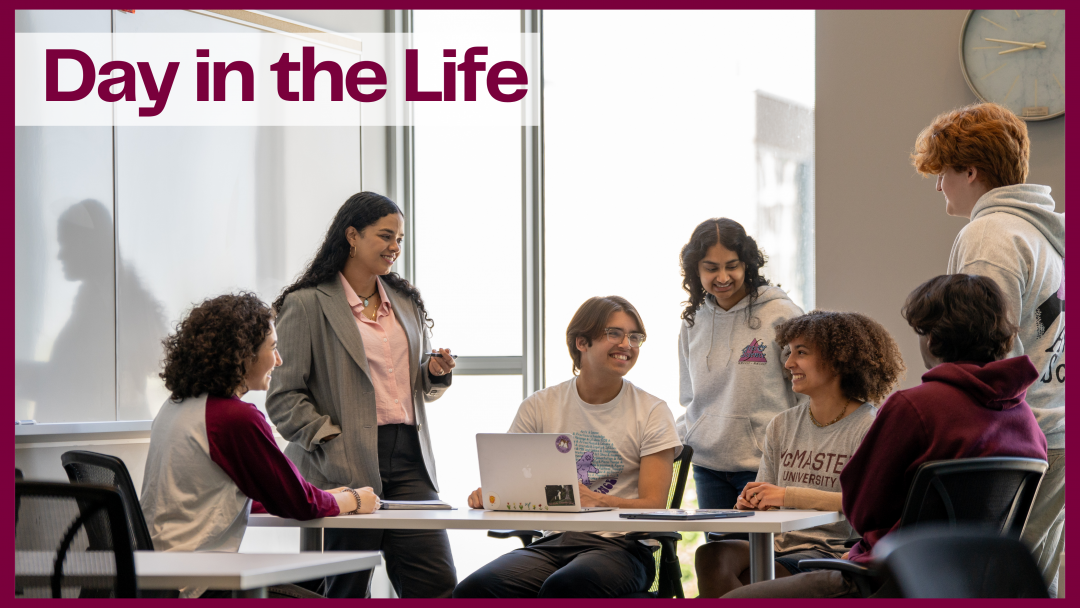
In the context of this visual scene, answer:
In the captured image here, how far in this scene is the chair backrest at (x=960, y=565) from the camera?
1.07m

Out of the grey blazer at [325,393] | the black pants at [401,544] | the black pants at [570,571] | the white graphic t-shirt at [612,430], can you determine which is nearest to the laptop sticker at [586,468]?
the white graphic t-shirt at [612,430]

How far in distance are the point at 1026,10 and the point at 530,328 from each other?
8.13ft

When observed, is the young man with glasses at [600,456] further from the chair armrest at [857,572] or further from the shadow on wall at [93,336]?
the shadow on wall at [93,336]

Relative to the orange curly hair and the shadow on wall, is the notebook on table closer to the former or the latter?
the shadow on wall

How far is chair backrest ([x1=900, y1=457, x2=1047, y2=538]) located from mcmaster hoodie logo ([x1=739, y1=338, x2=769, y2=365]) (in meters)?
1.09

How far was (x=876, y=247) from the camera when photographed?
3.69 m

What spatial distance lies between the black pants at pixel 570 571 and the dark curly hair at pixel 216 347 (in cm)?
91

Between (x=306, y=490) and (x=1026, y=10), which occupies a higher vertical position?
(x=1026, y=10)

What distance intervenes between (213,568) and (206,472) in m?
0.52

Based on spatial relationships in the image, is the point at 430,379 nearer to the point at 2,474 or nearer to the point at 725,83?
the point at 2,474

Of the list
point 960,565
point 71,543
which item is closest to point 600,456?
point 71,543

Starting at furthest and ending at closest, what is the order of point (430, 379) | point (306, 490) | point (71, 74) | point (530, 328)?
1. point (530, 328)
2. point (71, 74)
3. point (430, 379)
4. point (306, 490)

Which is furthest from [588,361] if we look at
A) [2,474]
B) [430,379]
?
[2,474]

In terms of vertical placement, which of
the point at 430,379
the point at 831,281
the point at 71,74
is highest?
the point at 71,74
